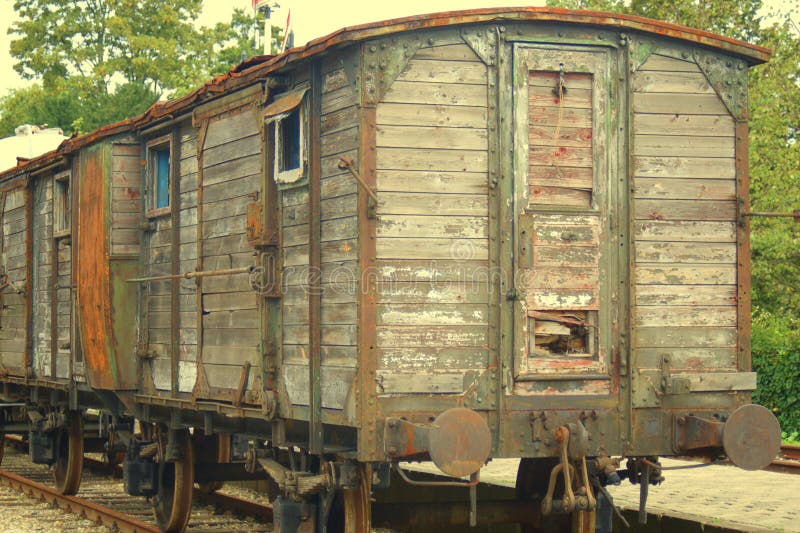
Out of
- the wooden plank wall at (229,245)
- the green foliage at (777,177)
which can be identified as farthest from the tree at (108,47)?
the wooden plank wall at (229,245)

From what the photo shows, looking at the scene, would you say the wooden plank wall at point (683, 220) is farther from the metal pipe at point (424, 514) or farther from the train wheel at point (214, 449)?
the train wheel at point (214, 449)

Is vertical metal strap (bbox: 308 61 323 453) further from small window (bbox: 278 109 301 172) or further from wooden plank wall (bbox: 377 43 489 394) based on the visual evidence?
wooden plank wall (bbox: 377 43 489 394)

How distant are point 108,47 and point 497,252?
4597 cm

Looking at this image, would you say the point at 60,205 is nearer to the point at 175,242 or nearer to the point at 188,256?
the point at 175,242

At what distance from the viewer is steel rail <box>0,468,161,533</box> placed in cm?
Answer: 1154

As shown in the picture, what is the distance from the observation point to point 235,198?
9445 millimetres

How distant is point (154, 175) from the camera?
450 inches

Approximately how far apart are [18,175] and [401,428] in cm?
945

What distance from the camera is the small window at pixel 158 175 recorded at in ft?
36.6

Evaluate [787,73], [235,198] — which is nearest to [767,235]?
[787,73]

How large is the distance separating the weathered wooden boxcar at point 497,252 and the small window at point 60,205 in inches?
194

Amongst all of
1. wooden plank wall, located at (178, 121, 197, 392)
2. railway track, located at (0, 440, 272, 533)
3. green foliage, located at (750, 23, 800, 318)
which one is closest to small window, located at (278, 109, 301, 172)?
wooden plank wall, located at (178, 121, 197, 392)

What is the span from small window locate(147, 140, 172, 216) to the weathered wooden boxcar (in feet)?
7.09

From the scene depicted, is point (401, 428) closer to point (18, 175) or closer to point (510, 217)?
point (510, 217)
